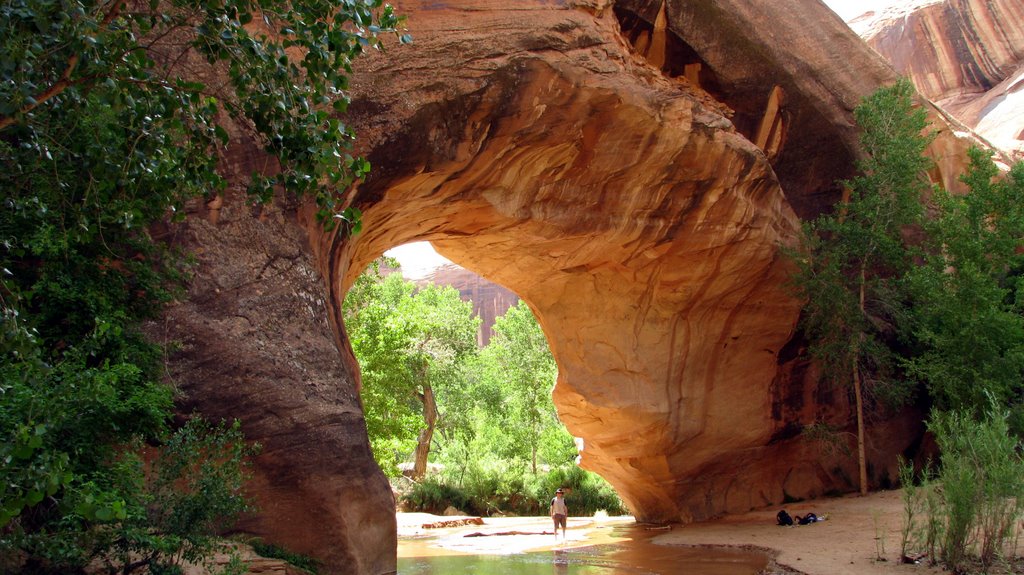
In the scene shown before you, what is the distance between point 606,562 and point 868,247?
783 centimetres

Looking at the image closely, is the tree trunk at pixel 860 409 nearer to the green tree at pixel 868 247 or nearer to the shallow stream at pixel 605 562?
the green tree at pixel 868 247

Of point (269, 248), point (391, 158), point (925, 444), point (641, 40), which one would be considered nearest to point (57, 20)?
point (269, 248)

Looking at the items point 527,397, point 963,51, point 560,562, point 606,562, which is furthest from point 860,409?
point 963,51

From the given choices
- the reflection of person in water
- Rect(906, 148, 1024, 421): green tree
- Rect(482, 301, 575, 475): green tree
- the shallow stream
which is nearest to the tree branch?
the shallow stream

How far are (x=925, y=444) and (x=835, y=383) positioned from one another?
240 centimetres

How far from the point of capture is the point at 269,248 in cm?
819

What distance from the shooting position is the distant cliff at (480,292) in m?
54.0

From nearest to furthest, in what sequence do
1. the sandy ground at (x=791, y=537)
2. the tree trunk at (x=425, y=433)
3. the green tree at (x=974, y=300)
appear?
the sandy ground at (x=791, y=537) → the green tree at (x=974, y=300) → the tree trunk at (x=425, y=433)

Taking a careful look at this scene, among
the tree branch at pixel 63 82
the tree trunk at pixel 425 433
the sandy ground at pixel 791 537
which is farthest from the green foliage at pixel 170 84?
the tree trunk at pixel 425 433

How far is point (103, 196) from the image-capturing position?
5.17 m

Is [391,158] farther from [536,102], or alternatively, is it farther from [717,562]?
[717,562]

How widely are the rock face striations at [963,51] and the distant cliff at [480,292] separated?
29.9m

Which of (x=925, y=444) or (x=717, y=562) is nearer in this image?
(x=717, y=562)

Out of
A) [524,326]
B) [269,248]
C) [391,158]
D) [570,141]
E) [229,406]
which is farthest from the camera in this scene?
[524,326]
